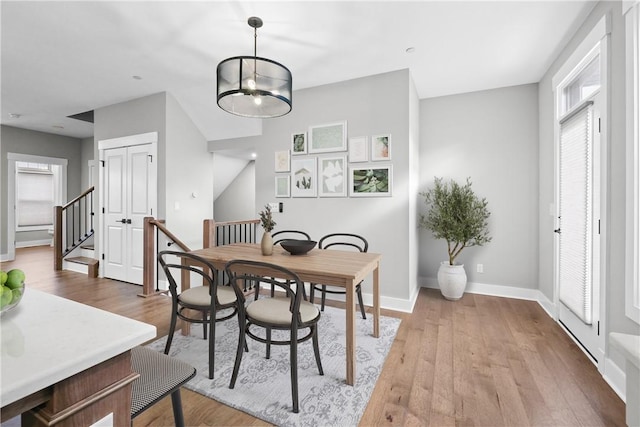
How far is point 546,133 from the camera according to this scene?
333 cm

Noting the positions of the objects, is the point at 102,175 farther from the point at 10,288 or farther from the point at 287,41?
the point at 10,288

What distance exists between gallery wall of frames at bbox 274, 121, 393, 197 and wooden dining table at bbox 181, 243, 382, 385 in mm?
1174

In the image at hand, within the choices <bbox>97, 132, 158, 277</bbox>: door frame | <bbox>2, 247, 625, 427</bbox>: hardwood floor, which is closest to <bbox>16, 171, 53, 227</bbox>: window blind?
<bbox>97, 132, 158, 277</bbox>: door frame

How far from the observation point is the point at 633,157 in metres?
1.79

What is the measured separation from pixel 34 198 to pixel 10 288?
940 centimetres

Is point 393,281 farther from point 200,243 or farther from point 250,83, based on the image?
point 200,243

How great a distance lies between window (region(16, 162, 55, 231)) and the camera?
24.1 feet

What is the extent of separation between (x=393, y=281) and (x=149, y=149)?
394 cm

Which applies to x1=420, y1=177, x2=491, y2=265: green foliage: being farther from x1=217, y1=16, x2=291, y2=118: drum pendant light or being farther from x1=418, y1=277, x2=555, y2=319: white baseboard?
x1=217, y1=16, x2=291, y2=118: drum pendant light

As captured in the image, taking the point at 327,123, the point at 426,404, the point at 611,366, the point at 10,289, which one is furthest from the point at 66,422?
the point at 327,123

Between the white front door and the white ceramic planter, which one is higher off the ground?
the white front door

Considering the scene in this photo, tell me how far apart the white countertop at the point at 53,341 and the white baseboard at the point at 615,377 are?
2.70 metres

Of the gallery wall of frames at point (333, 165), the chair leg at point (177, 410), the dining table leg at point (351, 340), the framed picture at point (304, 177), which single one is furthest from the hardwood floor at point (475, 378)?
the framed picture at point (304, 177)

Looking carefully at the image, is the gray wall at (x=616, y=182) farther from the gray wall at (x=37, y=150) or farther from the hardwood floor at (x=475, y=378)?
the gray wall at (x=37, y=150)
